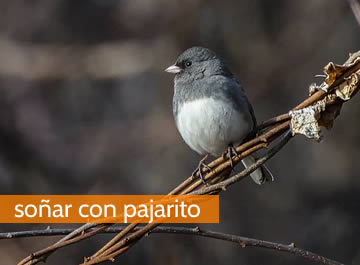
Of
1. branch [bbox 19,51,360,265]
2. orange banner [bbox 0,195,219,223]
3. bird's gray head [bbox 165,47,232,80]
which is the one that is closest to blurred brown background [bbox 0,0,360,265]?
orange banner [bbox 0,195,219,223]

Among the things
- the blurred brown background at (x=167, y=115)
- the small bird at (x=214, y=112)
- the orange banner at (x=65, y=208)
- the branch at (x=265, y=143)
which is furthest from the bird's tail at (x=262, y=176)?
the blurred brown background at (x=167, y=115)

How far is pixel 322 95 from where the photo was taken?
1545mm

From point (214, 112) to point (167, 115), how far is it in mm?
2383

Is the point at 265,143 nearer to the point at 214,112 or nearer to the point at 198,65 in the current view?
the point at 214,112

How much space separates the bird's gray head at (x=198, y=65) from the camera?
107 inches

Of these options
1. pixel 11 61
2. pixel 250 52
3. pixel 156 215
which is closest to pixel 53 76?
pixel 11 61

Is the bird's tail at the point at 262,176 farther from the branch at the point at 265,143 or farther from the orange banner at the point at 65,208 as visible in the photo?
the branch at the point at 265,143

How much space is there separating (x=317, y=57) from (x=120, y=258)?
6.88 ft

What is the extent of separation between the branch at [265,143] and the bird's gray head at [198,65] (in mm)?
1113

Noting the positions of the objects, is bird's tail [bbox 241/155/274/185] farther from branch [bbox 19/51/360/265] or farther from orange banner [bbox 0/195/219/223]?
branch [bbox 19/51/360/265]

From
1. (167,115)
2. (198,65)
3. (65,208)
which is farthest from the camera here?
(167,115)

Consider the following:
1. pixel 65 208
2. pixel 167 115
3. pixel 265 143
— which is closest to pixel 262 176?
pixel 265 143

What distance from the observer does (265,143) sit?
5.18 ft

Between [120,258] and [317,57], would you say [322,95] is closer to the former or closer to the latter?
[120,258]
